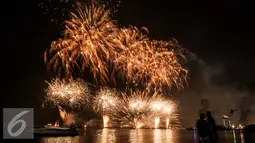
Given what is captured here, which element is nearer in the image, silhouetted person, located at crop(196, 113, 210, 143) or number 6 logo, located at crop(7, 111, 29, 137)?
silhouetted person, located at crop(196, 113, 210, 143)

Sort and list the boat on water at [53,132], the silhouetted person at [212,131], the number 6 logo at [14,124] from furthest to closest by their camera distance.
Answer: the boat on water at [53,132] < the number 6 logo at [14,124] < the silhouetted person at [212,131]

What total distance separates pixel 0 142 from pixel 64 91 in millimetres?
28494

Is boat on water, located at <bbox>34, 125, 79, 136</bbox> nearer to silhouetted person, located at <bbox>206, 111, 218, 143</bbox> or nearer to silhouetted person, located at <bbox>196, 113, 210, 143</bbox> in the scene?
silhouetted person, located at <bbox>206, 111, 218, 143</bbox>

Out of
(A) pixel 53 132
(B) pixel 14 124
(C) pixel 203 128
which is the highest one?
(C) pixel 203 128

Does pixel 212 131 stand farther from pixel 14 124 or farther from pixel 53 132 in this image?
pixel 53 132

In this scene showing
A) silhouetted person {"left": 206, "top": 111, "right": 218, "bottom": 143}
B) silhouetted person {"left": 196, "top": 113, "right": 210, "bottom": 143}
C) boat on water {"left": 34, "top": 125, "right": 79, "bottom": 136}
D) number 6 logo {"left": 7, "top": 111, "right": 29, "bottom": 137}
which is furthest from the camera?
boat on water {"left": 34, "top": 125, "right": 79, "bottom": 136}

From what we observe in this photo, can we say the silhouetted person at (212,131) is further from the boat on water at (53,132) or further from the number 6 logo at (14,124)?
the boat on water at (53,132)

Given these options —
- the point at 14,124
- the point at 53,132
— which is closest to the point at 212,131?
the point at 14,124

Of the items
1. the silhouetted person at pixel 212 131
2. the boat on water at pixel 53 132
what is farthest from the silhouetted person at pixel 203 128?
the boat on water at pixel 53 132

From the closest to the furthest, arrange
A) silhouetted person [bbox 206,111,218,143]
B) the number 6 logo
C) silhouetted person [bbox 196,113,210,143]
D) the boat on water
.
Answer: silhouetted person [bbox 196,113,210,143]
silhouetted person [bbox 206,111,218,143]
the number 6 logo
the boat on water

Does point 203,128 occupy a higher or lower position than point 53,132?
higher

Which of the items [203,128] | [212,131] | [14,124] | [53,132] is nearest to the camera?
[203,128]

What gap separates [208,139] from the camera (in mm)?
12844

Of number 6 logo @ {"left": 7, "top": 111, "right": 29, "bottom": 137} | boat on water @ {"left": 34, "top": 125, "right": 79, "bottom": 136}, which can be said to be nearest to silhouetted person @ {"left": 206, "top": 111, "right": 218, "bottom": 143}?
number 6 logo @ {"left": 7, "top": 111, "right": 29, "bottom": 137}
